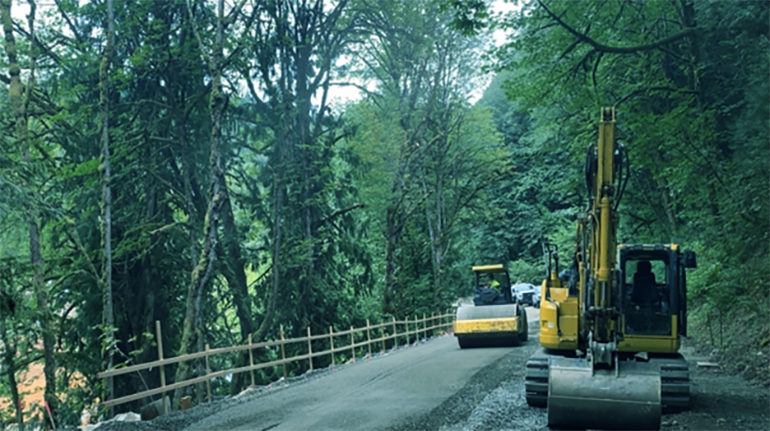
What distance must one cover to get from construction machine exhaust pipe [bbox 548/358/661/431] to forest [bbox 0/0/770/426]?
473 cm

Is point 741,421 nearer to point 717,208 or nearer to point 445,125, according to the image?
point 717,208

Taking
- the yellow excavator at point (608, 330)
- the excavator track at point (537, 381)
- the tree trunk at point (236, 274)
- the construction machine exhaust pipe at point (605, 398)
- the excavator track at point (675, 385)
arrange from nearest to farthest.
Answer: the construction machine exhaust pipe at point (605, 398) → the yellow excavator at point (608, 330) → the excavator track at point (675, 385) → the excavator track at point (537, 381) → the tree trunk at point (236, 274)

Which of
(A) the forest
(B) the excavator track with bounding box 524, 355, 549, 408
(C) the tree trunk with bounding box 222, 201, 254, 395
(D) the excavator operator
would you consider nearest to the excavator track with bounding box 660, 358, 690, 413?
(D) the excavator operator

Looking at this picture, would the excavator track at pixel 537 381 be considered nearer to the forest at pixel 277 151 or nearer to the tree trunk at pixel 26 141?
the forest at pixel 277 151

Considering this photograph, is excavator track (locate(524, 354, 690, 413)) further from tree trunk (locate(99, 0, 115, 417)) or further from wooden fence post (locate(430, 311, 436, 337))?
wooden fence post (locate(430, 311, 436, 337))

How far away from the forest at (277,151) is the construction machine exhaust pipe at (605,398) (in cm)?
473

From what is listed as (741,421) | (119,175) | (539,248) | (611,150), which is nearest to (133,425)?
(611,150)

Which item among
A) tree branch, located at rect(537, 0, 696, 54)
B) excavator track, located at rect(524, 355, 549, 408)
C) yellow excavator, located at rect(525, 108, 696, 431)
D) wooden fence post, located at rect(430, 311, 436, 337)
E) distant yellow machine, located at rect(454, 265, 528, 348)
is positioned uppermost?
tree branch, located at rect(537, 0, 696, 54)

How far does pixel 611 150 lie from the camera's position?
6984 mm

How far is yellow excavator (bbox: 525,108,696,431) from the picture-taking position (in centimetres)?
649

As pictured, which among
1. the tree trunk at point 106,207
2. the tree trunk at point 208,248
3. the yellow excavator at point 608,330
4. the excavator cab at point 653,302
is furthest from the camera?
the tree trunk at point 208,248

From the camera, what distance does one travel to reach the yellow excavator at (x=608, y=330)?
6.49m

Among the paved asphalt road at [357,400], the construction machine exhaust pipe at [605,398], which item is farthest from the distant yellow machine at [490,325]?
the construction machine exhaust pipe at [605,398]

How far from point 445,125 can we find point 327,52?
350 inches
